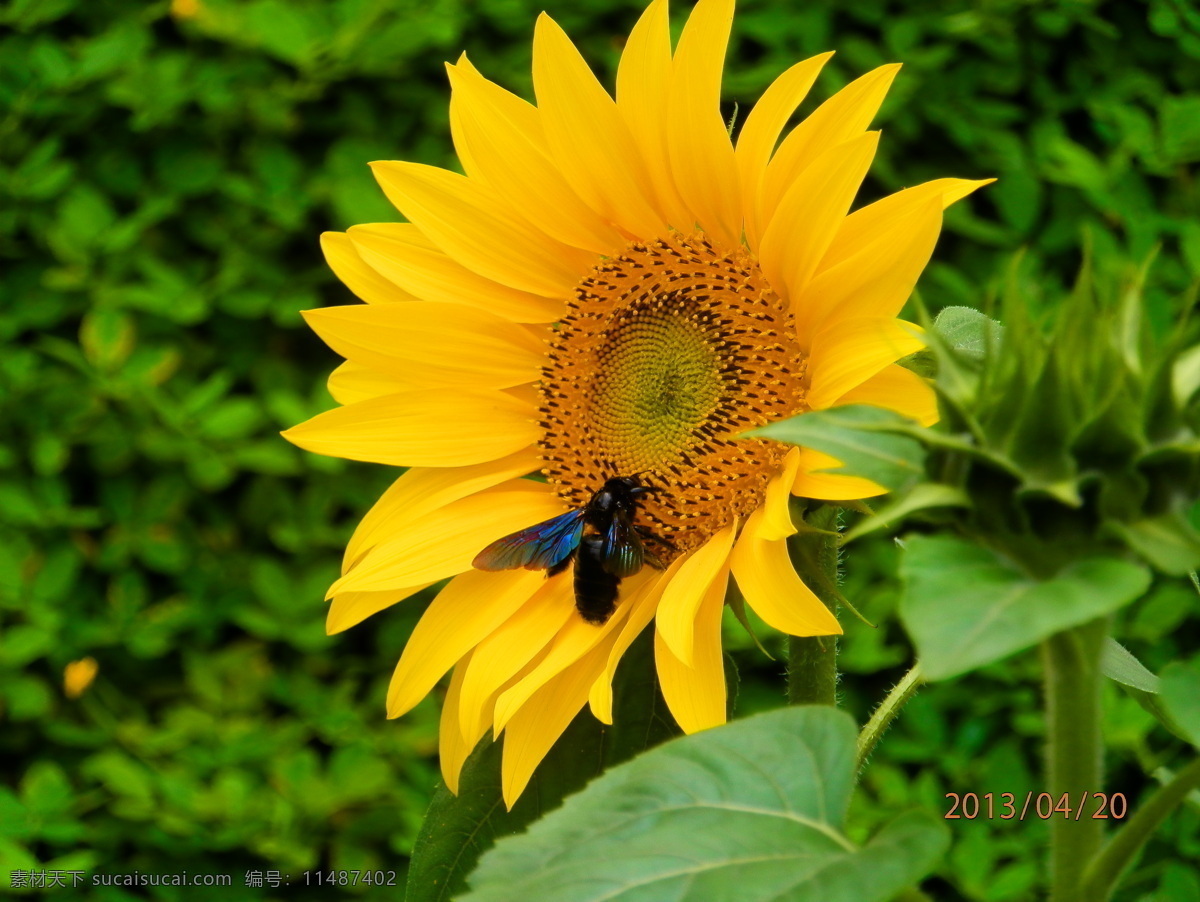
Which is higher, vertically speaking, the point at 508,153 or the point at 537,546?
the point at 508,153

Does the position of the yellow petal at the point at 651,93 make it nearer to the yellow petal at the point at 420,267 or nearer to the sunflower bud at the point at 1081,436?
the yellow petal at the point at 420,267

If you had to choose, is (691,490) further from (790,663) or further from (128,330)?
(128,330)

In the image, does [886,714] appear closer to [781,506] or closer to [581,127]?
[781,506]

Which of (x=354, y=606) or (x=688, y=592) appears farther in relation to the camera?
(x=354, y=606)

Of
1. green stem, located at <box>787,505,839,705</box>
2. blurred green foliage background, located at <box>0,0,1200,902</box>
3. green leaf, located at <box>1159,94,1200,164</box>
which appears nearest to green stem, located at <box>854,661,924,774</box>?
green stem, located at <box>787,505,839,705</box>

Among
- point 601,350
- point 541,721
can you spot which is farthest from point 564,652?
point 601,350

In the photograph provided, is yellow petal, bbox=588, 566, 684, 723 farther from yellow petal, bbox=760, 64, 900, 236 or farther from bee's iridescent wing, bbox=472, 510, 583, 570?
yellow petal, bbox=760, 64, 900, 236

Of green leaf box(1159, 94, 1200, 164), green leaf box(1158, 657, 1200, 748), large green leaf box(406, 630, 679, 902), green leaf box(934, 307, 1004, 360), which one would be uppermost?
green leaf box(1159, 94, 1200, 164)
